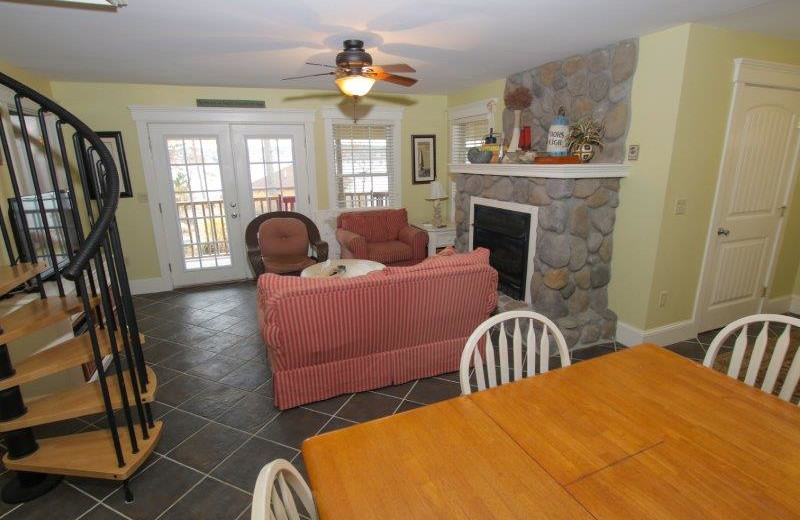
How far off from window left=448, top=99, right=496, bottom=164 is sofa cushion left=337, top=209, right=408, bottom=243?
1185 millimetres

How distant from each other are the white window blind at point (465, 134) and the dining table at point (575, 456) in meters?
4.17

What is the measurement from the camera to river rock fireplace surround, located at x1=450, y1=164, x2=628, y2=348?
3217 millimetres

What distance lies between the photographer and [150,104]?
4578 mm

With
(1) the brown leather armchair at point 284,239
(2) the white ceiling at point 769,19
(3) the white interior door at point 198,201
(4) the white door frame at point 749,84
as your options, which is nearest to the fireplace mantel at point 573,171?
(4) the white door frame at point 749,84

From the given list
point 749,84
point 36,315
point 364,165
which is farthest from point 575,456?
point 364,165

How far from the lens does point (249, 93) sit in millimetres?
4906

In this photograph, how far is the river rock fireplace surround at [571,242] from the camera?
322cm

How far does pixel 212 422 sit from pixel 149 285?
10.6 feet

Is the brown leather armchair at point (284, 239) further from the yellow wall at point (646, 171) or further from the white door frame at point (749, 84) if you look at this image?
the white door frame at point (749, 84)

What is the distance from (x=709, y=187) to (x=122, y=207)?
233 inches

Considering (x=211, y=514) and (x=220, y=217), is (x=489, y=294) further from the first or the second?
(x=220, y=217)

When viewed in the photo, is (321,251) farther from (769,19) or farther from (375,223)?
(769,19)

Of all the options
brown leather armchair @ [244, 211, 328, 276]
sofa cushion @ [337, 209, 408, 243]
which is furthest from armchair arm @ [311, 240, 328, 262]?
sofa cushion @ [337, 209, 408, 243]

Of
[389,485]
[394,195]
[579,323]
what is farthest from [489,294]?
[394,195]
